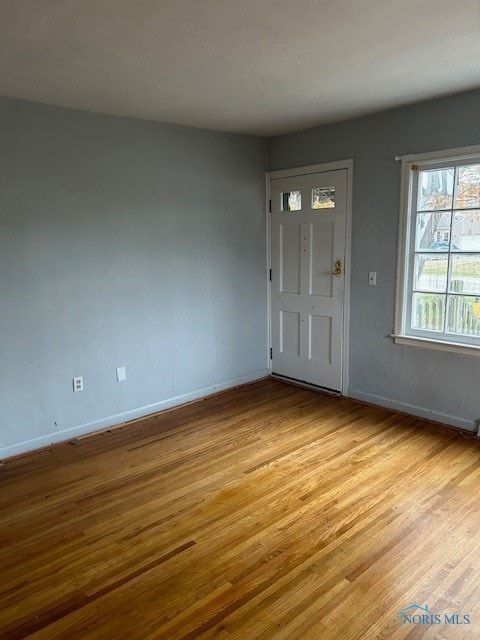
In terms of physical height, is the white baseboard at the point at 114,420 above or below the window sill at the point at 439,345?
below

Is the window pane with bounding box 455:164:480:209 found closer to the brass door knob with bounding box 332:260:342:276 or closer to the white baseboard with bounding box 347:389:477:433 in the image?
the brass door knob with bounding box 332:260:342:276

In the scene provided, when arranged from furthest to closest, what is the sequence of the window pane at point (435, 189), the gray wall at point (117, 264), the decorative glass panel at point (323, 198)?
the decorative glass panel at point (323, 198) → the window pane at point (435, 189) → the gray wall at point (117, 264)

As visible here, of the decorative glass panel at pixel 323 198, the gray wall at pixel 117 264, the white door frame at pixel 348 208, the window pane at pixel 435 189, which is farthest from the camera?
the decorative glass panel at pixel 323 198

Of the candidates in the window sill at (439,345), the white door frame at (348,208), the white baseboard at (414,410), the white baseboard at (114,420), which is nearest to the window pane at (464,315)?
the window sill at (439,345)

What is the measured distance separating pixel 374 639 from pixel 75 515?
1.64 metres

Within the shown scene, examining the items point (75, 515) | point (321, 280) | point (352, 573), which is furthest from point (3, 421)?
point (321, 280)

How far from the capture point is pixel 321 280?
167 inches

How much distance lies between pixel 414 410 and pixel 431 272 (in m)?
1.12

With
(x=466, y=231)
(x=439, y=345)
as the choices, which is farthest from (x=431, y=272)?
(x=439, y=345)

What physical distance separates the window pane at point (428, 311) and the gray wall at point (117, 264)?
160 cm

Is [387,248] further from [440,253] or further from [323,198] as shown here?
[323,198]

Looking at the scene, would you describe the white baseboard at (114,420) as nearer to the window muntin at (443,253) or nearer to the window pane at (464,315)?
the window muntin at (443,253)

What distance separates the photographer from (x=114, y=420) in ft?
12.1

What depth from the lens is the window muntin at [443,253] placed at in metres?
3.26
